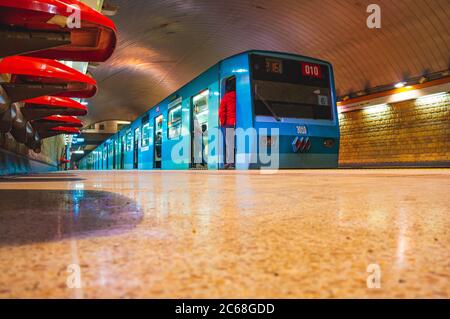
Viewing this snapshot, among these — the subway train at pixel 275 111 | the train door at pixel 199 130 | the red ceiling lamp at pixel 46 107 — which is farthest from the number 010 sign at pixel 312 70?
the red ceiling lamp at pixel 46 107

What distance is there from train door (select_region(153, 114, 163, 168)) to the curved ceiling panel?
3.48 m

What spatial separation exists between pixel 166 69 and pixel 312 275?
17.5 metres

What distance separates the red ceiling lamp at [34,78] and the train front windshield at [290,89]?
10.1ft

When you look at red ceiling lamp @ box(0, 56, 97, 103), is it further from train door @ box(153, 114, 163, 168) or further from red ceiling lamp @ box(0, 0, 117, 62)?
train door @ box(153, 114, 163, 168)

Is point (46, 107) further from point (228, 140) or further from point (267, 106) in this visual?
point (267, 106)

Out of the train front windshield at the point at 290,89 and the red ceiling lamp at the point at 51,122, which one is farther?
the train front windshield at the point at 290,89

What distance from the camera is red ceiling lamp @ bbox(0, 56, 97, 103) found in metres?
2.38

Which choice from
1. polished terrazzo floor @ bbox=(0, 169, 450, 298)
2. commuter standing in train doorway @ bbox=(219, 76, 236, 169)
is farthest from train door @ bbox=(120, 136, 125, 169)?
polished terrazzo floor @ bbox=(0, 169, 450, 298)

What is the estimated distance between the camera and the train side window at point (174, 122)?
7.82 m

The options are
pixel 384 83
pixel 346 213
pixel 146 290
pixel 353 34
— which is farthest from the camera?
pixel 384 83

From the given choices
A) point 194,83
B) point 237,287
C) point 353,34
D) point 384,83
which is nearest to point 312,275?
point 237,287

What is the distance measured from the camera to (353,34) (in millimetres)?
10227

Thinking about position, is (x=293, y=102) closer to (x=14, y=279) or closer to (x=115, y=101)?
(x=14, y=279)

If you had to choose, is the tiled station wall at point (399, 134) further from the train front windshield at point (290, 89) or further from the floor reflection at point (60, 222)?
the floor reflection at point (60, 222)
